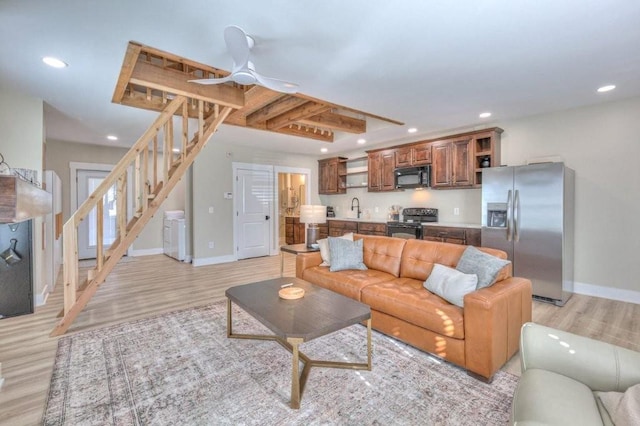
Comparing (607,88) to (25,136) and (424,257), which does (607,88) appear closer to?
(424,257)

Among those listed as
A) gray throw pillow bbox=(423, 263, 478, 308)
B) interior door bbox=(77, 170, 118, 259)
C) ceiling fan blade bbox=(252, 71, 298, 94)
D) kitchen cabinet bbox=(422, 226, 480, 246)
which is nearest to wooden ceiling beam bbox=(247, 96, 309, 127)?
ceiling fan blade bbox=(252, 71, 298, 94)

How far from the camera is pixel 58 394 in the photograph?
199 centimetres

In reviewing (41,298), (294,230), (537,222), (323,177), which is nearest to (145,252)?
(41,298)

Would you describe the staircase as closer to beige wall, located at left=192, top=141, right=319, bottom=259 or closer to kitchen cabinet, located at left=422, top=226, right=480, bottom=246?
beige wall, located at left=192, top=141, right=319, bottom=259

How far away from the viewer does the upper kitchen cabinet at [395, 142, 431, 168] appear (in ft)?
17.6

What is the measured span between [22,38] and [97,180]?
526 cm

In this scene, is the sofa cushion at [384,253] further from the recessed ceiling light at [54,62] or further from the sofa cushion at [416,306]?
the recessed ceiling light at [54,62]

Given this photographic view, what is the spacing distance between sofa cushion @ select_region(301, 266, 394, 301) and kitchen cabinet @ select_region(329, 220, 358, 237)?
2.87 meters

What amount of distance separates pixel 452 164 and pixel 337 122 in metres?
2.05

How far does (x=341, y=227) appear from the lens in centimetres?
676

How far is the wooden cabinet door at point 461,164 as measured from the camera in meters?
4.82

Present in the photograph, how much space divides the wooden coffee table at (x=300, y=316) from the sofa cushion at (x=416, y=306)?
16.6 inches

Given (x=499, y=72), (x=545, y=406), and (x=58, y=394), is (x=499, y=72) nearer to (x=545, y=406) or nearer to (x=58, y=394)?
(x=545, y=406)

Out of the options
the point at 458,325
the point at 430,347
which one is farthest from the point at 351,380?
the point at 458,325
